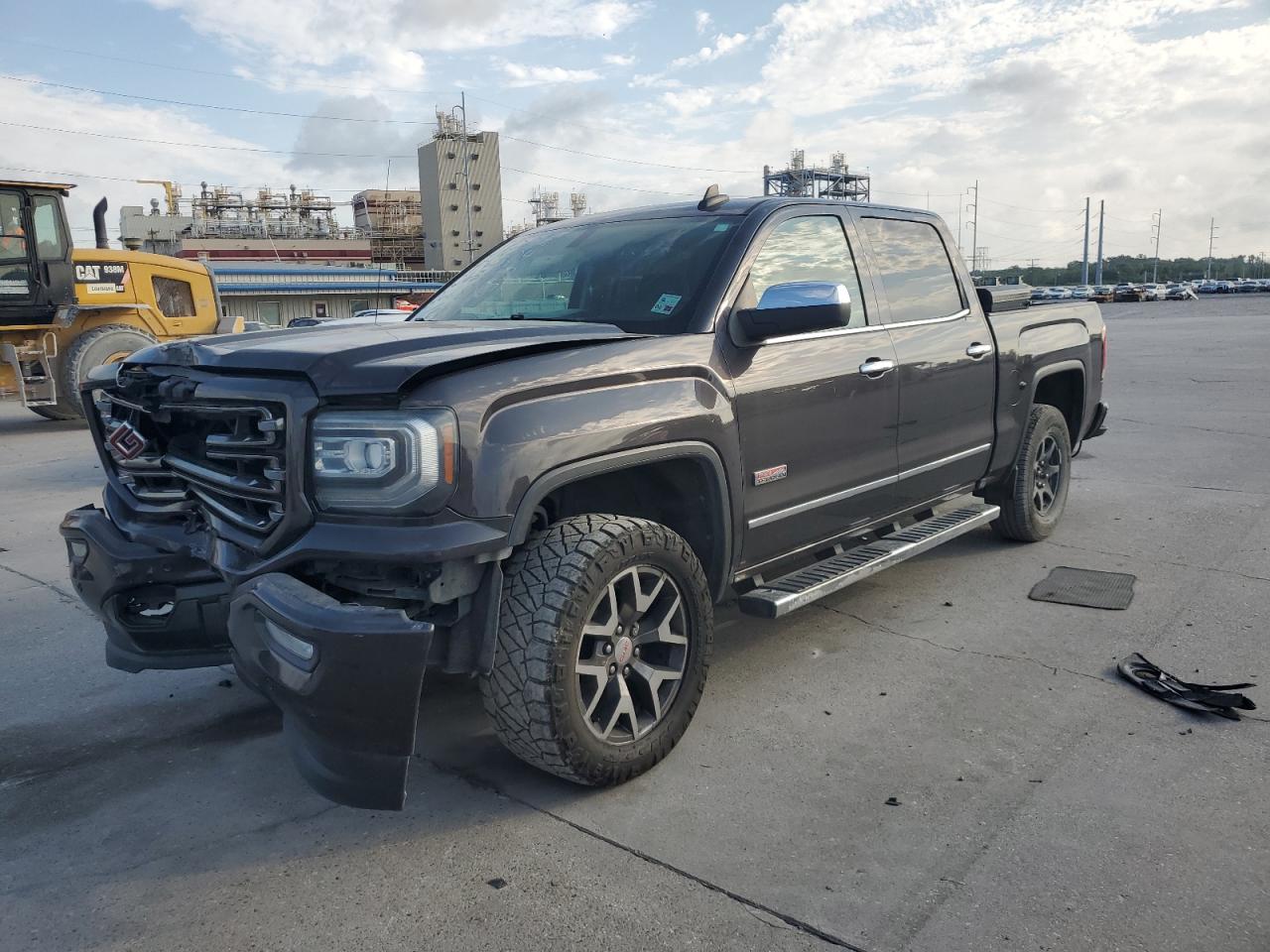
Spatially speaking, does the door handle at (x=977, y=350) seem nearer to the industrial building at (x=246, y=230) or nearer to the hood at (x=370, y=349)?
the hood at (x=370, y=349)

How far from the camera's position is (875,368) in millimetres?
4219

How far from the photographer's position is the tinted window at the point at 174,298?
1425cm

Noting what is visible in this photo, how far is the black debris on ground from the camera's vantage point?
11.8 feet

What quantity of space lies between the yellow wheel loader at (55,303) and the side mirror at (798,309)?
9871 mm

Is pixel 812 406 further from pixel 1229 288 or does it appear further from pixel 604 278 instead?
pixel 1229 288

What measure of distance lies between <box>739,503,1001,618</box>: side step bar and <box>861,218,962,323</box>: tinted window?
3.29 feet

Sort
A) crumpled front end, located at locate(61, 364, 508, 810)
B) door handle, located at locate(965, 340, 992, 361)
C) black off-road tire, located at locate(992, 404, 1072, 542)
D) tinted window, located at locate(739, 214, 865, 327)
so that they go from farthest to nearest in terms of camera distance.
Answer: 1. black off-road tire, located at locate(992, 404, 1072, 542)
2. door handle, located at locate(965, 340, 992, 361)
3. tinted window, located at locate(739, 214, 865, 327)
4. crumpled front end, located at locate(61, 364, 508, 810)

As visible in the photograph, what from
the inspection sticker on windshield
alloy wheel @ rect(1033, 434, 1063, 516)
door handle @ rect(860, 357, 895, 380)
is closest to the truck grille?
the inspection sticker on windshield

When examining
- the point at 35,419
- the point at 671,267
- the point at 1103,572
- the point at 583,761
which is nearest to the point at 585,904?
the point at 583,761

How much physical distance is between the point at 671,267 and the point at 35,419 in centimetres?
1385

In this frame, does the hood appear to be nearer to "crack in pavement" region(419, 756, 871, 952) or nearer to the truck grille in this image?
the truck grille

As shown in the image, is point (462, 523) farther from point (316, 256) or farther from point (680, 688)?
point (316, 256)

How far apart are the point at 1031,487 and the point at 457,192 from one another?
76.4 metres

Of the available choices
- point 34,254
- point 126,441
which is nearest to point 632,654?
point 126,441
